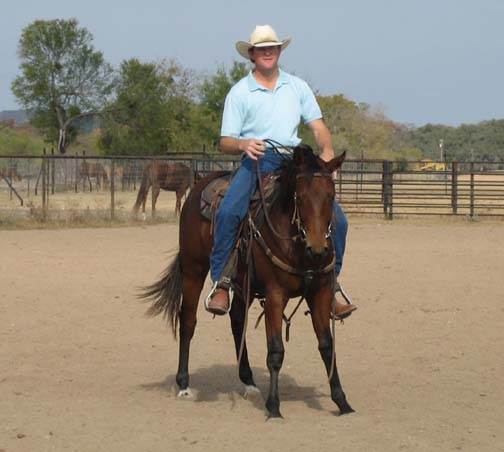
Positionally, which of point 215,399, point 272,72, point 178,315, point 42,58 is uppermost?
point 42,58

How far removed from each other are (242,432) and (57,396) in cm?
170

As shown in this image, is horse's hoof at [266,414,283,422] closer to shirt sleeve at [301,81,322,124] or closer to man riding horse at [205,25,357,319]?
man riding horse at [205,25,357,319]

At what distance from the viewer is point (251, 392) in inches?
283

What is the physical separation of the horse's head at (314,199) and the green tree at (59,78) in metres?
47.3

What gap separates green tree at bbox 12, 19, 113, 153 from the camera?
52.1m

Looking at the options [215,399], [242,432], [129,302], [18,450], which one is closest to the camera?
[18,450]

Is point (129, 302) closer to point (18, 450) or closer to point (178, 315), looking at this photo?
point (178, 315)

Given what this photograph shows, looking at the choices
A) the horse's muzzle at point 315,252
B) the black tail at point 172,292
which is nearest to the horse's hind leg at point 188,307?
the black tail at point 172,292

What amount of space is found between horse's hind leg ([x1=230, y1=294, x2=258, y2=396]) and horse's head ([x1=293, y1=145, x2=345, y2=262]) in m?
1.46

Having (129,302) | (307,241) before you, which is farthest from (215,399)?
(129,302)

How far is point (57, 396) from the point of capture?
6.93 m

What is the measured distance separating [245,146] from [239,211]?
1.54ft

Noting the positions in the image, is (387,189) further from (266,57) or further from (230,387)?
(266,57)

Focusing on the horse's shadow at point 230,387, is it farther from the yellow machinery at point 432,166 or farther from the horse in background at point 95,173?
the horse in background at point 95,173
